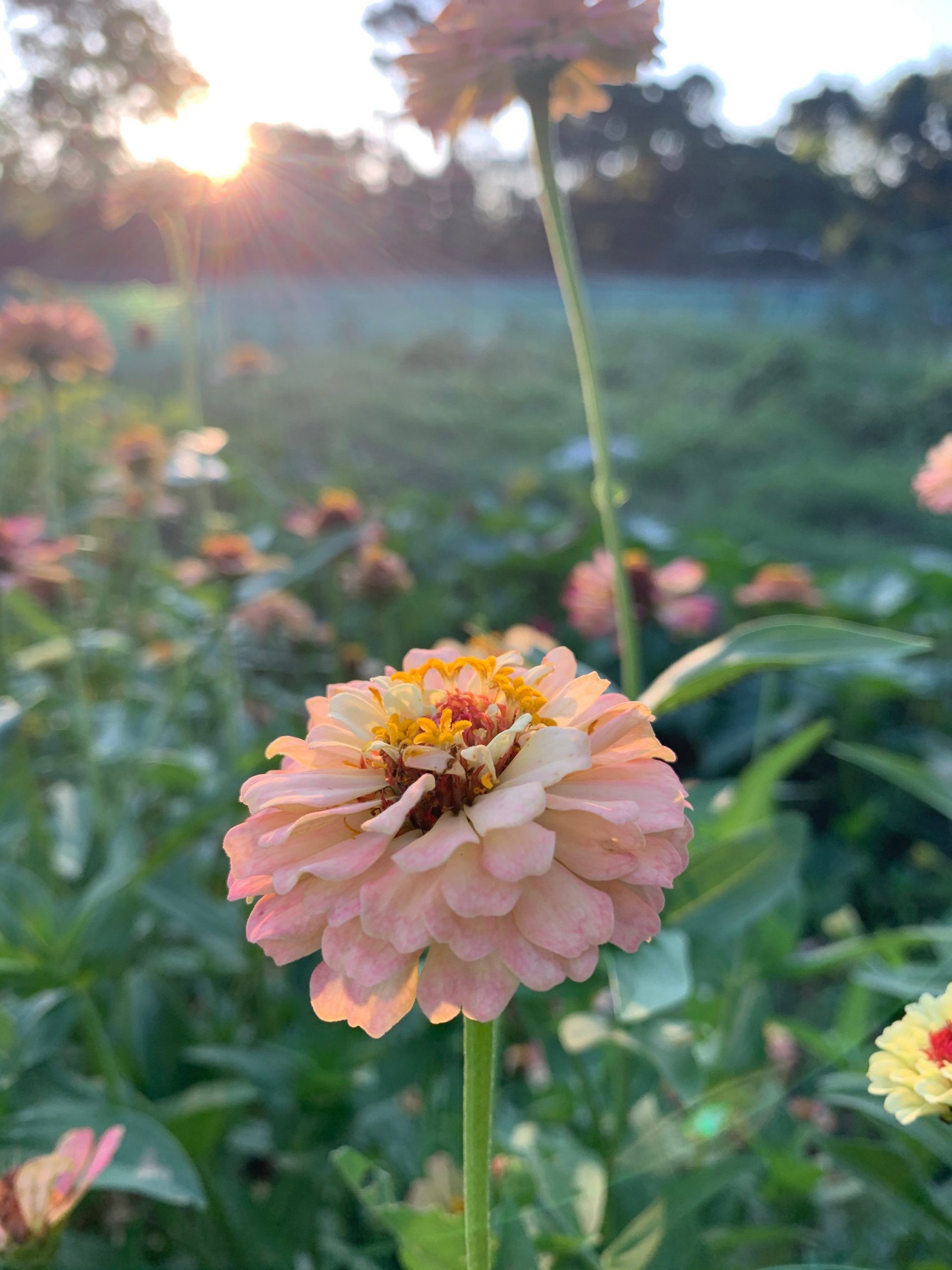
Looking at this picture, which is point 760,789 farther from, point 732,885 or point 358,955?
point 358,955

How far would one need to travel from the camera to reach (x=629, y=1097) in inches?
27.2

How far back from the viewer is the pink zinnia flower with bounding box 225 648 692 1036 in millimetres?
286

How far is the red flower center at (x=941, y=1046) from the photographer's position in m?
0.32

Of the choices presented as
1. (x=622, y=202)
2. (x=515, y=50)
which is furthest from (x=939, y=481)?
(x=622, y=202)

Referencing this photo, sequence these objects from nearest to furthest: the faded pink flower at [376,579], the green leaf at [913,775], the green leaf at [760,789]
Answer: the green leaf at [913,775] < the green leaf at [760,789] < the faded pink flower at [376,579]

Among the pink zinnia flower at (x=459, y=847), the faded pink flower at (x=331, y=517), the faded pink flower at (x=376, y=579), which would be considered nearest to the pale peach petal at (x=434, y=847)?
the pink zinnia flower at (x=459, y=847)

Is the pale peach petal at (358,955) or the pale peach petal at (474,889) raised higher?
the pale peach petal at (474,889)

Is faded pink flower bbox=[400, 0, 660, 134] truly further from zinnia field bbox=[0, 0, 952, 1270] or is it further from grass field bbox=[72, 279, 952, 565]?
grass field bbox=[72, 279, 952, 565]

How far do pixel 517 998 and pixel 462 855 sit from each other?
543mm

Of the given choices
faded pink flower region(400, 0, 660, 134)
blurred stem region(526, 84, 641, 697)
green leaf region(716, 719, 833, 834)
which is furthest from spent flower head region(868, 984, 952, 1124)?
faded pink flower region(400, 0, 660, 134)

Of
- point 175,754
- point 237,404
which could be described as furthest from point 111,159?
point 175,754

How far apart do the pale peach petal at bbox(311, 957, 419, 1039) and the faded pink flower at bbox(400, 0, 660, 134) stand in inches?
21.6

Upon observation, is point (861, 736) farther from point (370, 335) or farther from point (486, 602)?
point (370, 335)

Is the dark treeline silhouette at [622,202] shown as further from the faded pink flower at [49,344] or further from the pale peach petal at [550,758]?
the pale peach petal at [550,758]
